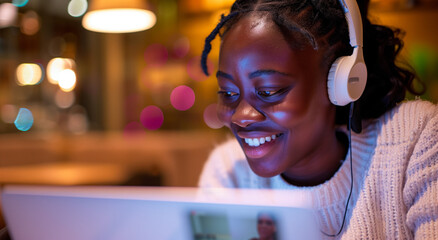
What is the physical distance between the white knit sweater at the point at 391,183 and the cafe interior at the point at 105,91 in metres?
2.25

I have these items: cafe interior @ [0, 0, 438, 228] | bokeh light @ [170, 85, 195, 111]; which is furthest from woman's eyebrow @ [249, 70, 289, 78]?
bokeh light @ [170, 85, 195, 111]

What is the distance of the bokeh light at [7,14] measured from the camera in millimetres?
4059

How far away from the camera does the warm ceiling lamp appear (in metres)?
2.29

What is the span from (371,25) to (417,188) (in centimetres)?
37

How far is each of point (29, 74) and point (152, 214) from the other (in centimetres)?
473

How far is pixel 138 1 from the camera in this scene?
2.37 metres

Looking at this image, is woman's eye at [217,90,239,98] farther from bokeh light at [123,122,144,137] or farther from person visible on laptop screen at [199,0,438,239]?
bokeh light at [123,122,144,137]

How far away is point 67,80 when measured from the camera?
16.0 feet

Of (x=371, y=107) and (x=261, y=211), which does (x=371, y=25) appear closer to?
(x=371, y=107)

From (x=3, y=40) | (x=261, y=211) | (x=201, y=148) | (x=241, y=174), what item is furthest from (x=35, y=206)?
(x=3, y=40)

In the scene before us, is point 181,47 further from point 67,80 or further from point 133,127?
point 67,80

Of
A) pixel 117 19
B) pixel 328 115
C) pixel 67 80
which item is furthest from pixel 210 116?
pixel 328 115

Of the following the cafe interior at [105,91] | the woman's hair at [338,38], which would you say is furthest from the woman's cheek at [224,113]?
the cafe interior at [105,91]

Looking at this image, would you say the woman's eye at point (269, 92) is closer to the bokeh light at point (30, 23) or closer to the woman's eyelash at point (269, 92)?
the woman's eyelash at point (269, 92)
